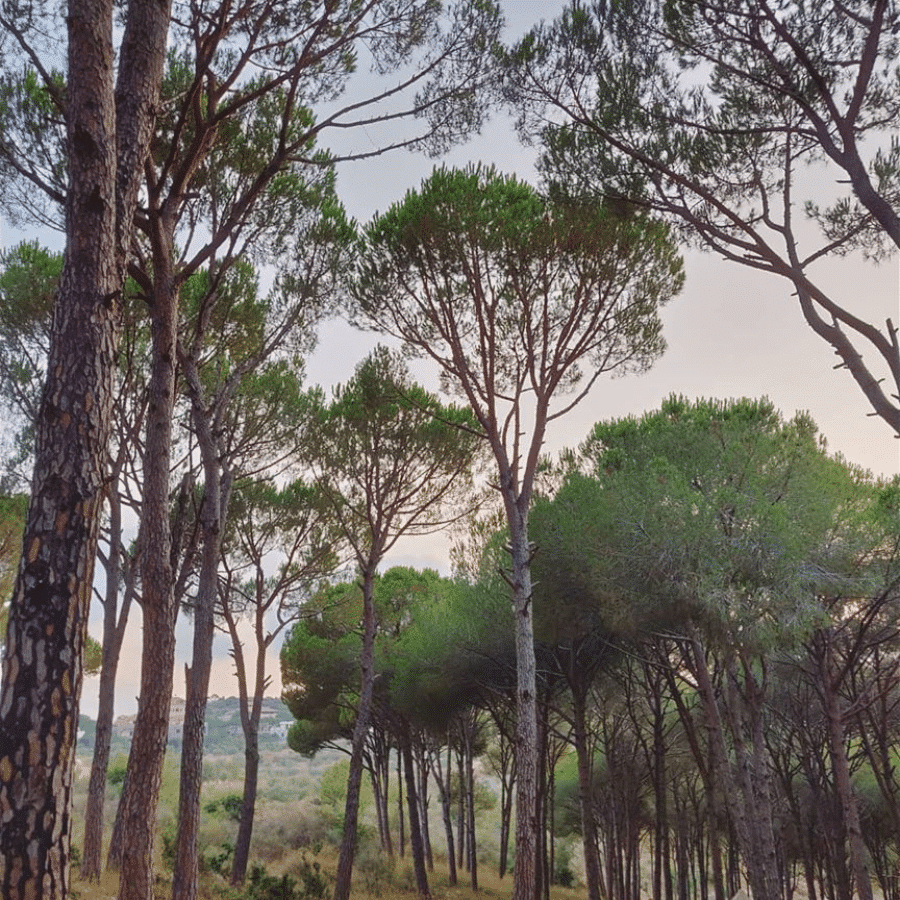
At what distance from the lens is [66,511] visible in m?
2.79

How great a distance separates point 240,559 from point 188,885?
25.8 ft

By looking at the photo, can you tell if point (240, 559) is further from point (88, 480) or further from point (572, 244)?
point (88, 480)

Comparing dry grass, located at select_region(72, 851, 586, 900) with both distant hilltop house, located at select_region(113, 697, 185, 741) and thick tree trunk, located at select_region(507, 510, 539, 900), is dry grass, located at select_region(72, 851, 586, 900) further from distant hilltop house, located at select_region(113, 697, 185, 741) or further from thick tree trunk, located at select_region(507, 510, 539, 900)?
thick tree trunk, located at select_region(507, 510, 539, 900)

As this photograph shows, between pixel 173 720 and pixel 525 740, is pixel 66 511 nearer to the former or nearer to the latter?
pixel 525 740

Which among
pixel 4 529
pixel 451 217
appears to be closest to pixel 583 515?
pixel 451 217

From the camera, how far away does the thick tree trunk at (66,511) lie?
2.46 meters

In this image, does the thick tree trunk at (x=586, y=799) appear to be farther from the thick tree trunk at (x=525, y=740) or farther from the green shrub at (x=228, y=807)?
the green shrub at (x=228, y=807)

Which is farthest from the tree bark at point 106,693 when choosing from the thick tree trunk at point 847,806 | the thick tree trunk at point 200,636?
the thick tree trunk at point 847,806

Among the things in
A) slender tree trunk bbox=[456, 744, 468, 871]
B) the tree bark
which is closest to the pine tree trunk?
Result: the tree bark

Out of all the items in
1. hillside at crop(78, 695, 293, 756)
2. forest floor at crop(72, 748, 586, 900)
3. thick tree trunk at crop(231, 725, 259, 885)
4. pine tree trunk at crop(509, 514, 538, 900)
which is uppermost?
pine tree trunk at crop(509, 514, 538, 900)

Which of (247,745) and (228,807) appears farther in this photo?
(228,807)

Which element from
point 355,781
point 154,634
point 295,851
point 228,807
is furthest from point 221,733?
point 154,634

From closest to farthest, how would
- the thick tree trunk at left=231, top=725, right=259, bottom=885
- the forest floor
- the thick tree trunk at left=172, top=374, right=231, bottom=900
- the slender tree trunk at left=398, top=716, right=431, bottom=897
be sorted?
the thick tree trunk at left=172, top=374, right=231, bottom=900 < the forest floor < the thick tree trunk at left=231, top=725, right=259, bottom=885 < the slender tree trunk at left=398, top=716, right=431, bottom=897

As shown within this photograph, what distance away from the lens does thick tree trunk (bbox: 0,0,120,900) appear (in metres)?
2.46
